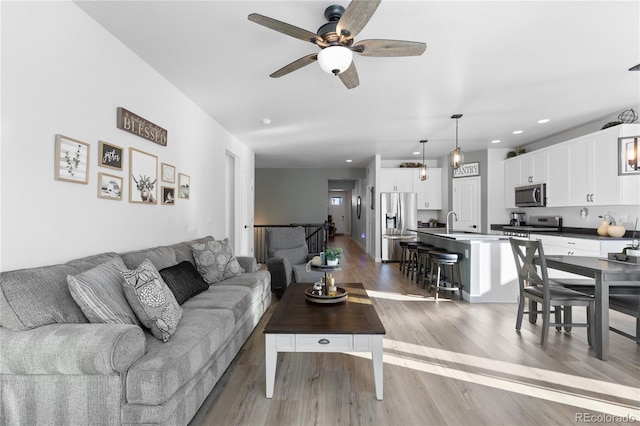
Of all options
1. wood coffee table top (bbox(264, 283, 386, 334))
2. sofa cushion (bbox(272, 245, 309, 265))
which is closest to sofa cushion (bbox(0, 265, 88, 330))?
wood coffee table top (bbox(264, 283, 386, 334))

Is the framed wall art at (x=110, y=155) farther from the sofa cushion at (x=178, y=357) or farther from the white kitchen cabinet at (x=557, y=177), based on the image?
the white kitchen cabinet at (x=557, y=177)

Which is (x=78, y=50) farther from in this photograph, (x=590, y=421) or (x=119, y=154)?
(x=590, y=421)

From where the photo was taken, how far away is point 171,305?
2020 mm

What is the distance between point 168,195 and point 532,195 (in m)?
6.19

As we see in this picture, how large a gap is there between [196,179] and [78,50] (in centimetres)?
209

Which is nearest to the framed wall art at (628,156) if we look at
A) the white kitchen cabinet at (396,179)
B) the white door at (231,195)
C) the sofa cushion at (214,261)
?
the white kitchen cabinet at (396,179)

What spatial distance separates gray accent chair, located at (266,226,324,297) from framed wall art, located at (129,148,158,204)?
185cm

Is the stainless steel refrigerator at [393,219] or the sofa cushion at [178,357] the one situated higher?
the stainless steel refrigerator at [393,219]

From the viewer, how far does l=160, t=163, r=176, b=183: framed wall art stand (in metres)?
3.36

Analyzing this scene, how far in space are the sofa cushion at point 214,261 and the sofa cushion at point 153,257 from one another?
0.98 feet

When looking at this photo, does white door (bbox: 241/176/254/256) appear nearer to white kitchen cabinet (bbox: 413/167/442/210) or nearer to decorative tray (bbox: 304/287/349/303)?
decorative tray (bbox: 304/287/349/303)

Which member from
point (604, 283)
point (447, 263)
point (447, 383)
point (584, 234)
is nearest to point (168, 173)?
point (447, 383)

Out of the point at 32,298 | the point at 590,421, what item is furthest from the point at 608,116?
the point at 32,298

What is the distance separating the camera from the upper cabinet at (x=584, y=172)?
425 centimetres
